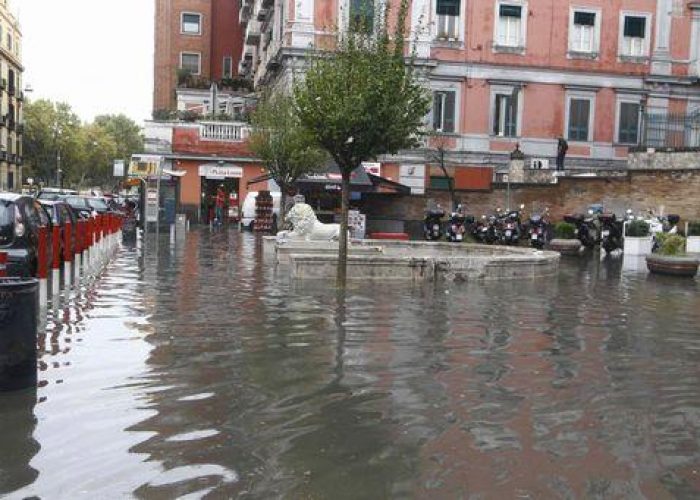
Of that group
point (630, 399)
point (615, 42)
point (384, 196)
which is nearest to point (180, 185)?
point (384, 196)

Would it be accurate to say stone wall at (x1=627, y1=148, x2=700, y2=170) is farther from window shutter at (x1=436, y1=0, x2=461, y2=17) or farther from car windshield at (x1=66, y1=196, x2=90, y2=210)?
car windshield at (x1=66, y1=196, x2=90, y2=210)

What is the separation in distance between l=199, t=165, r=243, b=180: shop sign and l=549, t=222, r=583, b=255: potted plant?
61.9 feet

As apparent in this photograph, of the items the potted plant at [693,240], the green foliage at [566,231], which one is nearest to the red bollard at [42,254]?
the potted plant at [693,240]

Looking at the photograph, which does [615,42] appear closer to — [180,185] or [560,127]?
[560,127]

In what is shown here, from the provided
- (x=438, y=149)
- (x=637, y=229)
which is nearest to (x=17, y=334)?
(x=637, y=229)

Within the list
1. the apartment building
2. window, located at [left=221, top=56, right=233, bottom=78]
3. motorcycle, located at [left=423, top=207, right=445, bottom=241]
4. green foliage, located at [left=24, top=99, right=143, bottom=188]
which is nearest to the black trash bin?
motorcycle, located at [left=423, top=207, right=445, bottom=241]

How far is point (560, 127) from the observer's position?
126 ft

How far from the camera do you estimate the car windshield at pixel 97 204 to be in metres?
28.4

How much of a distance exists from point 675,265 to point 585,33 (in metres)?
24.9

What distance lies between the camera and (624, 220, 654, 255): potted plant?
20.5 meters

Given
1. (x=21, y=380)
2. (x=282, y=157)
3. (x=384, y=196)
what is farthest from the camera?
(x=384, y=196)

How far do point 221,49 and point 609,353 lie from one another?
5533 cm

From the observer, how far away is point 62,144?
82562 mm

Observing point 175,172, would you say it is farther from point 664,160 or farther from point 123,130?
point 123,130
